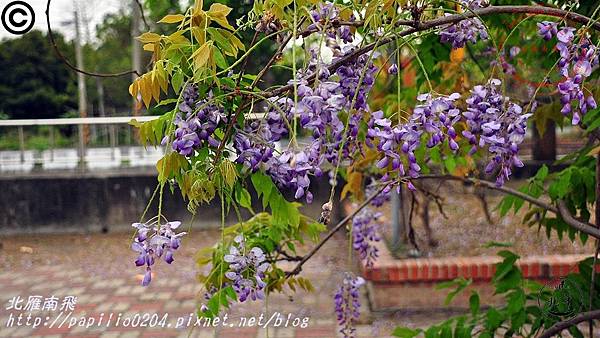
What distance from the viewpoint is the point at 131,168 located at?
685 centimetres

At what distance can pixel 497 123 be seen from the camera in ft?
3.12

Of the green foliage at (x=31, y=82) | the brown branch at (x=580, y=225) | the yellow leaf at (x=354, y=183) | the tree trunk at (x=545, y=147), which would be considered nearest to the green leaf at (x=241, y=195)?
the brown branch at (x=580, y=225)

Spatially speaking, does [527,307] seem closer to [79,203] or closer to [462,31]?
[462,31]

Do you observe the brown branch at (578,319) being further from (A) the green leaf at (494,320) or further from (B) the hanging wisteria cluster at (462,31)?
(B) the hanging wisteria cluster at (462,31)

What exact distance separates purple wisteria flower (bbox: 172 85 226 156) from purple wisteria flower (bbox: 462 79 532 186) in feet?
1.29

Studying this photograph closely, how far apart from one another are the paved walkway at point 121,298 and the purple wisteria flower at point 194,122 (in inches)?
106

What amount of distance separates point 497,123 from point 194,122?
0.46 meters

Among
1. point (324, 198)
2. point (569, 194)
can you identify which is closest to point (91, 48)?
point (324, 198)

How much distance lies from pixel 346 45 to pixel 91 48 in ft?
26.8

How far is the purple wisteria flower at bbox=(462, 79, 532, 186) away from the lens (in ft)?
3.14

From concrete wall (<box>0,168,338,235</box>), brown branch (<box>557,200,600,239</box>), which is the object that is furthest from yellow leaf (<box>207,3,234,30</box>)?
concrete wall (<box>0,168,338,235</box>)

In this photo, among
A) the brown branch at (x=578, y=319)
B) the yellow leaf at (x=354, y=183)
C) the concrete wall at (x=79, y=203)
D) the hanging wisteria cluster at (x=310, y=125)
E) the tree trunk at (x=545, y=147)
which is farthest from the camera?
the tree trunk at (x=545, y=147)

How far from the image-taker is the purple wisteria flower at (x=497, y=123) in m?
0.96

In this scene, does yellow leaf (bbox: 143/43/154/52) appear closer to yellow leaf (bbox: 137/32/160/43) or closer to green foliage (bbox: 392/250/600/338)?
yellow leaf (bbox: 137/32/160/43)
